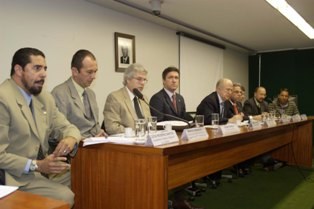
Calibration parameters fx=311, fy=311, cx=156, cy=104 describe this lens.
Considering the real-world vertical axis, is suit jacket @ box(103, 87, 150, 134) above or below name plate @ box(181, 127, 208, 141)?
above

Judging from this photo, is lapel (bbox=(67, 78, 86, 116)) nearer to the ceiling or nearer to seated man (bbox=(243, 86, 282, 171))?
the ceiling

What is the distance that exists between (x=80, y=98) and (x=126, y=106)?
1.19ft

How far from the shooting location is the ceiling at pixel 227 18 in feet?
13.1

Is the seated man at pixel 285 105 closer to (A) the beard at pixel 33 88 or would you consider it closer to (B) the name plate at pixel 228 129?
(B) the name plate at pixel 228 129

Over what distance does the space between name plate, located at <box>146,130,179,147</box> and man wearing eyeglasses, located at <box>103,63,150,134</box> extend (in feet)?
1.85

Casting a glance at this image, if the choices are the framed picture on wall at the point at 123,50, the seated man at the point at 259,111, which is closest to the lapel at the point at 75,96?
the framed picture on wall at the point at 123,50

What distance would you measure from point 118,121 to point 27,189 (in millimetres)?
904

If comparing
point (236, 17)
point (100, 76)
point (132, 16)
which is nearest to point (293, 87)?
point (236, 17)

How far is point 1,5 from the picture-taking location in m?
2.93

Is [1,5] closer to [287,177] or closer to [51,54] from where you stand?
[51,54]

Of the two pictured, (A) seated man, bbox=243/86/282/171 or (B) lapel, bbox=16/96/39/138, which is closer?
(B) lapel, bbox=16/96/39/138

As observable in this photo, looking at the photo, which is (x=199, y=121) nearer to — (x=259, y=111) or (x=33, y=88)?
(x=33, y=88)


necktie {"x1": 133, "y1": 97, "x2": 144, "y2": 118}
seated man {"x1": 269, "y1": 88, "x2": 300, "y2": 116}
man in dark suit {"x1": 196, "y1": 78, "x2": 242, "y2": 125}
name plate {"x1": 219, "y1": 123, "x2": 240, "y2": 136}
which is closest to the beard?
necktie {"x1": 133, "y1": 97, "x2": 144, "y2": 118}

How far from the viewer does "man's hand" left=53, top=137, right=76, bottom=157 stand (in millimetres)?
1613
